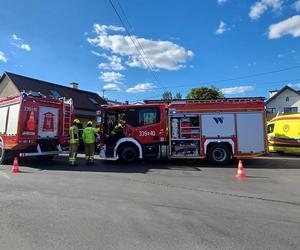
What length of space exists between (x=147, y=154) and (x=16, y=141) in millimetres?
5421

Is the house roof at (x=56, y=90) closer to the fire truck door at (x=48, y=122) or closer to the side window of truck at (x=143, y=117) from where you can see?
the fire truck door at (x=48, y=122)

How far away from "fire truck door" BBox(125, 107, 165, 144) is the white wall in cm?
3583

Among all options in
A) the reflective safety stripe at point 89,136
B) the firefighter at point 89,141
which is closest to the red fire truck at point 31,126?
the firefighter at point 89,141

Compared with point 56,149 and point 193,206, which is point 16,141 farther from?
point 193,206

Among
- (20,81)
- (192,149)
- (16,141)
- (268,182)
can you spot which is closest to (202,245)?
(268,182)

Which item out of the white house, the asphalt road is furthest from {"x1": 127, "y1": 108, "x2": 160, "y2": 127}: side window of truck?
the white house

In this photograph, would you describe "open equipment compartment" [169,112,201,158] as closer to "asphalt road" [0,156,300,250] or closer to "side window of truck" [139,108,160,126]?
"side window of truck" [139,108,160,126]

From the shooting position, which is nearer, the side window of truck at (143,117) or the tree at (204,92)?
the side window of truck at (143,117)

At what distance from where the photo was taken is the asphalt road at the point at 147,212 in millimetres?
4562

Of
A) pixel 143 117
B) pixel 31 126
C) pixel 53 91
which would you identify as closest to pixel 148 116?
pixel 143 117

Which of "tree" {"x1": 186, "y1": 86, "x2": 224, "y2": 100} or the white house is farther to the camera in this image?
the white house

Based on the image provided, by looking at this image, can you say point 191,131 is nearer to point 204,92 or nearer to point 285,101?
point 204,92

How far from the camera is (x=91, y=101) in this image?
3703 centimetres

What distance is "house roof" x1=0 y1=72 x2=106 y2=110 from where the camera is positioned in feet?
96.0
